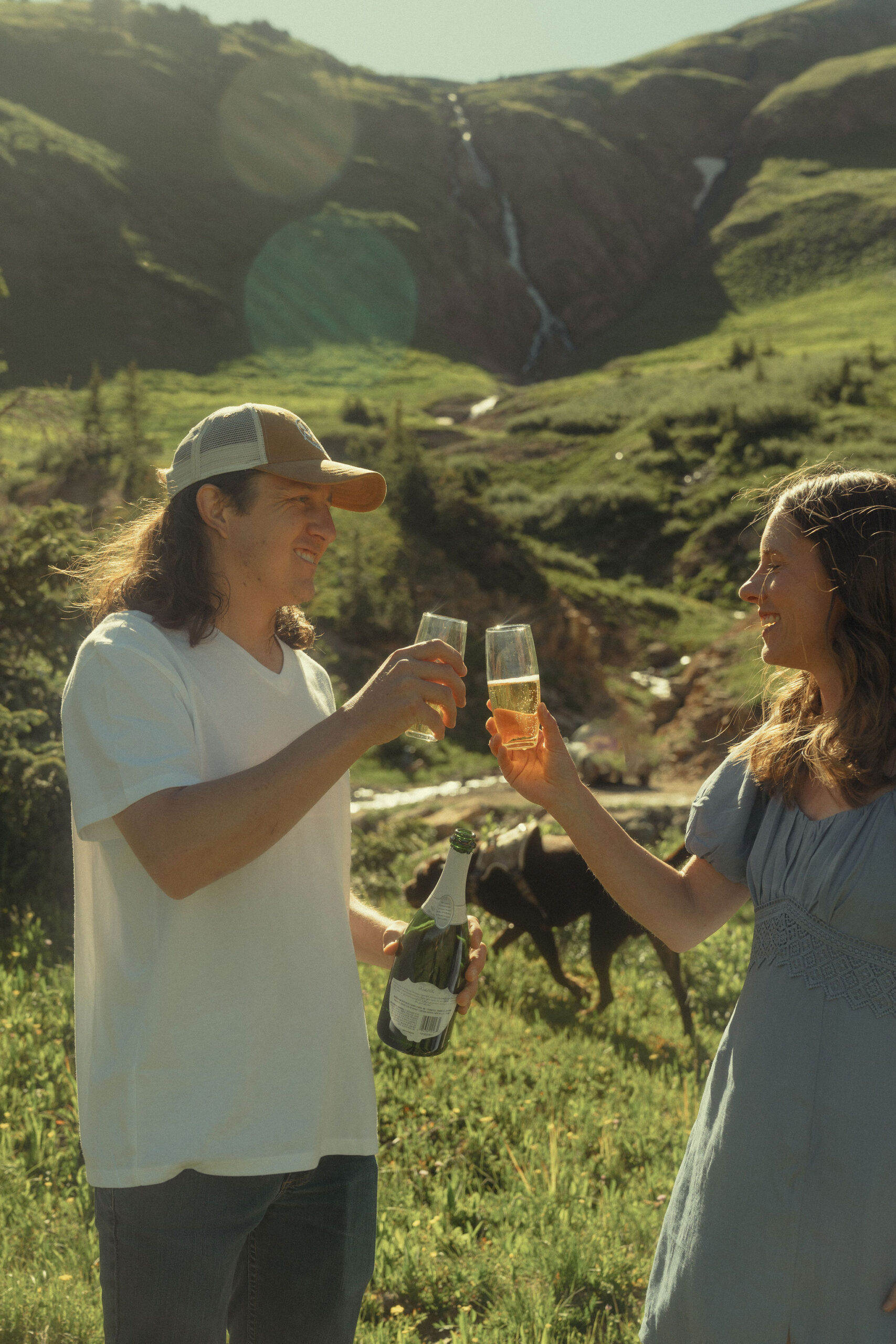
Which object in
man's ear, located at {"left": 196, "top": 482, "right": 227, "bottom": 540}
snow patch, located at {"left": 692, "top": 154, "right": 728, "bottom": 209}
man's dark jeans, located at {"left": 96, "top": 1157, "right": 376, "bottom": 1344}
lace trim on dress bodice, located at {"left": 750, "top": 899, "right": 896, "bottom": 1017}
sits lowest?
man's dark jeans, located at {"left": 96, "top": 1157, "right": 376, "bottom": 1344}

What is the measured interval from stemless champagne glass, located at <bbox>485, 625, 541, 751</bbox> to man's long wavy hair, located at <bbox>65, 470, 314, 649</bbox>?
61 centimetres

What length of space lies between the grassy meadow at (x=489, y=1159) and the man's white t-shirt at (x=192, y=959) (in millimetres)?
1580

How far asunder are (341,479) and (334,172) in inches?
4447

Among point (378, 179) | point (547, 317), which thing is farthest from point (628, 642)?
point (378, 179)

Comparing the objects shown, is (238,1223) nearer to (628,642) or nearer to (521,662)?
(521,662)

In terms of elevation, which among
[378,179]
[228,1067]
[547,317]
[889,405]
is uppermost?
[378,179]

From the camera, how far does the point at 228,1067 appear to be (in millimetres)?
1897

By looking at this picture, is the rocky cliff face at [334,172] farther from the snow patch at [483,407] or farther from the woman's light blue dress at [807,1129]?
the woman's light blue dress at [807,1129]

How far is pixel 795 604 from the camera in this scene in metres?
2.15

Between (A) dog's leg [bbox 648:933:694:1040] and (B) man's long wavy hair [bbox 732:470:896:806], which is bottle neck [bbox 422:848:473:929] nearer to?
(B) man's long wavy hair [bbox 732:470:896:806]

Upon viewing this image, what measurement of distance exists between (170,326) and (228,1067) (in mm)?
73315

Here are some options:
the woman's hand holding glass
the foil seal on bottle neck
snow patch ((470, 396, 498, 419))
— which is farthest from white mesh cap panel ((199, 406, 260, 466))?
snow patch ((470, 396, 498, 419))

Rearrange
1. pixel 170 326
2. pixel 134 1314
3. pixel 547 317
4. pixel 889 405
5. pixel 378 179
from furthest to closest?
pixel 378 179, pixel 547 317, pixel 170 326, pixel 889 405, pixel 134 1314

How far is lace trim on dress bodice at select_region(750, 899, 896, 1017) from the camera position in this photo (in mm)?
1907
